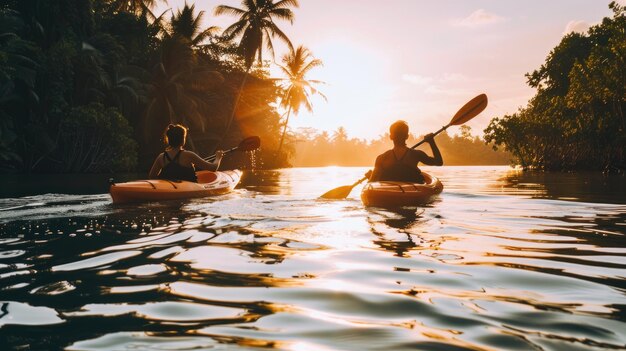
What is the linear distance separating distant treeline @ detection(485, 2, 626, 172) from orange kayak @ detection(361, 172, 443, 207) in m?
14.7

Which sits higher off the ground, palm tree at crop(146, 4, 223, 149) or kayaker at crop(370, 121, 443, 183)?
palm tree at crop(146, 4, 223, 149)

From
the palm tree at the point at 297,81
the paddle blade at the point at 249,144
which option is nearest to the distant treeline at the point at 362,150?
the palm tree at the point at 297,81

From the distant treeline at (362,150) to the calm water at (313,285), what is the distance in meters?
82.1

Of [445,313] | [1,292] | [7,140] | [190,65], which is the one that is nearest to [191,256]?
[1,292]

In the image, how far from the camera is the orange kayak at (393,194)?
656 centimetres

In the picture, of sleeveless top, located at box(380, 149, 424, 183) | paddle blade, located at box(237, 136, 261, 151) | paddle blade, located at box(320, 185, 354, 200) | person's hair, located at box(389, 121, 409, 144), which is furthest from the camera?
paddle blade, located at box(237, 136, 261, 151)

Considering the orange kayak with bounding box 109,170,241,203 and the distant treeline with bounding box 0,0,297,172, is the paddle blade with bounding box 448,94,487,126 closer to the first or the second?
the orange kayak with bounding box 109,170,241,203

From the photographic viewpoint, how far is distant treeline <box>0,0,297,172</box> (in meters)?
20.7

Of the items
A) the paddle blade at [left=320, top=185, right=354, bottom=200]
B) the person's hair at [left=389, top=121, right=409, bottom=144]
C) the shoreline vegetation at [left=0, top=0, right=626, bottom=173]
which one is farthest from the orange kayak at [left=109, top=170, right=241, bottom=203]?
the shoreline vegetation at [left=0, top=0, right=626, bottom=173]

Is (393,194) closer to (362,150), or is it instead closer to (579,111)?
(579,111)

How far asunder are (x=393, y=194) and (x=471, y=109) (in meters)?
2.98

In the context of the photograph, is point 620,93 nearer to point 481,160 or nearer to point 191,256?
point 191,256

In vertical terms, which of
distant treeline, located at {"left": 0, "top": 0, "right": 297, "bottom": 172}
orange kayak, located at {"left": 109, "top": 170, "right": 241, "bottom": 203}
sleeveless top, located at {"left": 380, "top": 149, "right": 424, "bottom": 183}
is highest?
distant treeline, located at {"left": 0, "top": 0, "right": 297, "bottom": 172}

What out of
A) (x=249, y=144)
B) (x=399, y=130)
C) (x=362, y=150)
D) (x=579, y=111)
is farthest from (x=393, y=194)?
(x=362, y=150)
